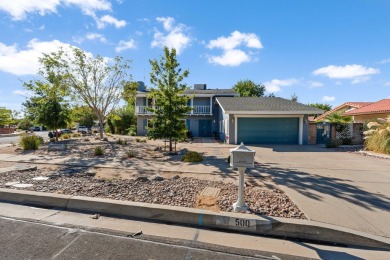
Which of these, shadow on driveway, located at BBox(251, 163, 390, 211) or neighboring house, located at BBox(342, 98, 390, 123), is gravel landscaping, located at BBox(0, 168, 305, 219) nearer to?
shadow on driveway, located at BBox(251, 163, 390, 211)

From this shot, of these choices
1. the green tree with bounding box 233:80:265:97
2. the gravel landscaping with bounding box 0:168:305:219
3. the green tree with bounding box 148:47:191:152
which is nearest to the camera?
the gravel landscaping with bounding box 0:168:305:219

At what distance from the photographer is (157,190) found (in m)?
5.35

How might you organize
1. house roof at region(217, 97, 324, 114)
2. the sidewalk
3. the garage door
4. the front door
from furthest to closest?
1. the front door
2. the garage door
3. house roof at region(217, 97, 324, 114)
4. the sidewalk

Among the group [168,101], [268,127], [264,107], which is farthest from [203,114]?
[168,101]

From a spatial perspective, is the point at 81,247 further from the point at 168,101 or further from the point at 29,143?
the point at 29,143

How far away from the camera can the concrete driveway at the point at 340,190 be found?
396 cm

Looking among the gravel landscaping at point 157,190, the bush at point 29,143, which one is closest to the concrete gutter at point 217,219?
the gravel landscaping at point 157,190

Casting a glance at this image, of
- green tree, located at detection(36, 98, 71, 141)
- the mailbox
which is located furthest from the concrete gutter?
green tree, located at detection(36, 98, 71, 141)

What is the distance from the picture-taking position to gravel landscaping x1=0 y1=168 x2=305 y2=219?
445 centimetres

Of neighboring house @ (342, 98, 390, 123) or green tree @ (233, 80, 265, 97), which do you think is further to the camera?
green tree @ (233, 80, 265, 97)

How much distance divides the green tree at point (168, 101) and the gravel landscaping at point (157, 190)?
4912 millimetres

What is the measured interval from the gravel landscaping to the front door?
1884 cm

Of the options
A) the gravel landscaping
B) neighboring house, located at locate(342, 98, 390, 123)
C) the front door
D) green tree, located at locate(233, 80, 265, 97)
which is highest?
green tree, located at locate(233, 80, 265, 97)

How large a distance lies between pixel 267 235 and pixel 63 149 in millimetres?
13188
